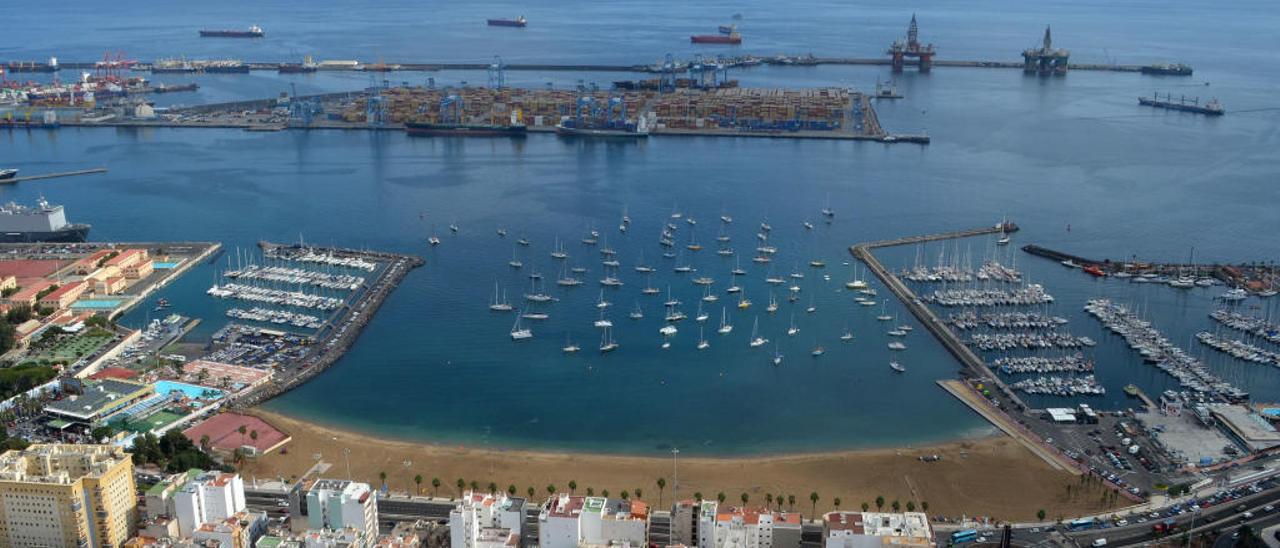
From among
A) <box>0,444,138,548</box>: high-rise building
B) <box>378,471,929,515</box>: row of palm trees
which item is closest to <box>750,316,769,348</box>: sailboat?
<box>378,471,929,515</box>: row of palm trees

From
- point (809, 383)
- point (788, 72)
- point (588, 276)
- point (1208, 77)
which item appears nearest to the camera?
point (809, 383)

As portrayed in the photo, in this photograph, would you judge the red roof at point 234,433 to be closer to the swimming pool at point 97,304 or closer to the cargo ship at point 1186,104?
the swimming pool at point 97,304

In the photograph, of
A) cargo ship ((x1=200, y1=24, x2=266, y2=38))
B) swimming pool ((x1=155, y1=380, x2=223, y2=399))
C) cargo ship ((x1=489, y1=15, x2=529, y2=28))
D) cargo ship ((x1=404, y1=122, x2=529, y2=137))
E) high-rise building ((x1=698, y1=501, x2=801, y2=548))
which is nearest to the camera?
high-rise building ((x1=698, y1=501, x2=801, y2=548))

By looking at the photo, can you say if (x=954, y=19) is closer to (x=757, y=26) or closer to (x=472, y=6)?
(x=757, y=26)

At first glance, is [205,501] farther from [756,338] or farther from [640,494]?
[756,338]

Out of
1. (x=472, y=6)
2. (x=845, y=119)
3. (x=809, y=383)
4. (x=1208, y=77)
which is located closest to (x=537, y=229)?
(x=809, y=383)

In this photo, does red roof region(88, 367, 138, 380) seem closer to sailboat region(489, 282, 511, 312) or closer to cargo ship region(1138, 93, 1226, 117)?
sailboat region(489, 282, 511, 312)
